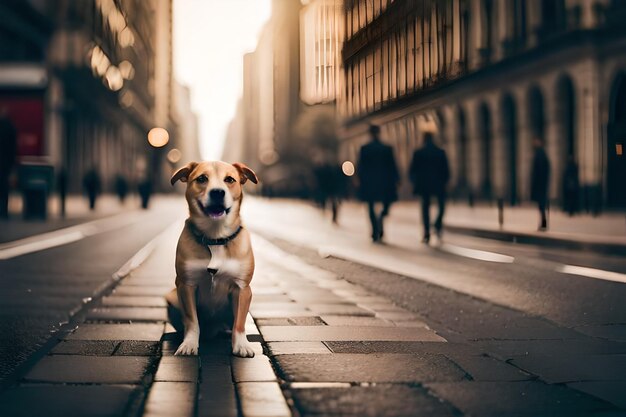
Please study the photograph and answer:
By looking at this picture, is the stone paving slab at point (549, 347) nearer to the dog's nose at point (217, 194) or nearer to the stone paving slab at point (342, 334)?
the stone paving slab at point (342, 334)

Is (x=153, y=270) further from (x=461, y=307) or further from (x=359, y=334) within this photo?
(x=359, y=334)

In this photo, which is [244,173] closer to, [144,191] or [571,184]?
[571,184]

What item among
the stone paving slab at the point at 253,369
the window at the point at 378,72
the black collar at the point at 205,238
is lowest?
the stone paving slab at the point at 253,369

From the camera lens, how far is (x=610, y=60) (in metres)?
31.0

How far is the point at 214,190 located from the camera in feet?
14.0

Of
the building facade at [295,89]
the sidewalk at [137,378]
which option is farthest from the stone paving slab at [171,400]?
the building facade at [295,89]

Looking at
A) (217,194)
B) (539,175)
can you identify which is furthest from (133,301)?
(539,175)

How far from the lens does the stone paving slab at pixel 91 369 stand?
12.8ft

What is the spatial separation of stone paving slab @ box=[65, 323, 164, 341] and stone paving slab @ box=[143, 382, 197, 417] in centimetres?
130

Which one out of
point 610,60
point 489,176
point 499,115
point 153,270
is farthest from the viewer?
point 489,176

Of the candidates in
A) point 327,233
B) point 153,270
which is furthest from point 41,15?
point 153,270

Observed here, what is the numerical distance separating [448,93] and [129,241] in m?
31.8

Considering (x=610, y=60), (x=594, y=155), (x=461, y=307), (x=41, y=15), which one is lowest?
(x=461, y=307)

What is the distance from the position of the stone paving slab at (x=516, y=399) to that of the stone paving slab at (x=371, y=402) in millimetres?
97
